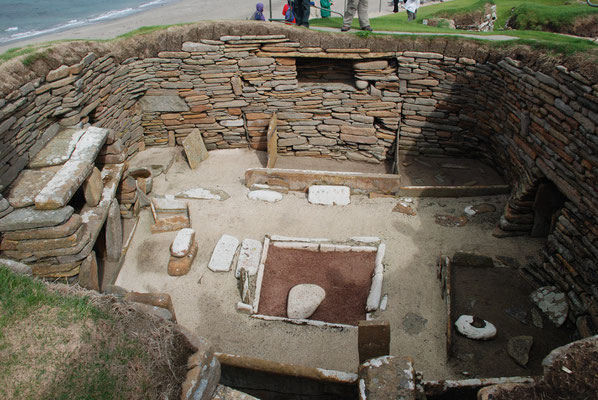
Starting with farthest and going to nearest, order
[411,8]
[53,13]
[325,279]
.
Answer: [53,13], [411,8], [325,279]

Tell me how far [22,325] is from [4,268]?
3.15 feet

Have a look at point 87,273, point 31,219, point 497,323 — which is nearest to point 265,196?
point 87,273

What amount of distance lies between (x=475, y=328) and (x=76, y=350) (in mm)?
4911

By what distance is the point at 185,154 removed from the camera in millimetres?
10820

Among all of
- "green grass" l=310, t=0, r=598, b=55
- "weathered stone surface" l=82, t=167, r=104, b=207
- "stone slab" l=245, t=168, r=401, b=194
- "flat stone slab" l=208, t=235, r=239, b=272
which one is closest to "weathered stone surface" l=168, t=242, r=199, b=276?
"flat stone slab" l=208, t=235, r=239, b=272

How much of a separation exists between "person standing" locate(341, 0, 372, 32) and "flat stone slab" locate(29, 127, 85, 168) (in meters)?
6.47

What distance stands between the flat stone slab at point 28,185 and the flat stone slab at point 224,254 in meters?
2.82

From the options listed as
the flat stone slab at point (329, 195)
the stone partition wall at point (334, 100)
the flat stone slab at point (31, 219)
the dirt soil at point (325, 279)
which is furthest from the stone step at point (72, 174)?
the flat stone slab at point (329, 195)

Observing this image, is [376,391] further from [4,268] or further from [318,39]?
[318,39]

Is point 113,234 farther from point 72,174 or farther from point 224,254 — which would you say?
point 224,254

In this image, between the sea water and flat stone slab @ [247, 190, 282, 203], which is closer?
flat stone slab @ [247, 190, 282, 203]

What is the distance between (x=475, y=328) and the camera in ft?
19.5

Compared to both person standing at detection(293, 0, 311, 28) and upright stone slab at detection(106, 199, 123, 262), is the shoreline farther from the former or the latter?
upright stone slab at detection(106, 199, 123, 262)

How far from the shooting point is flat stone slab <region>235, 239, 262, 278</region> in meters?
7.23
